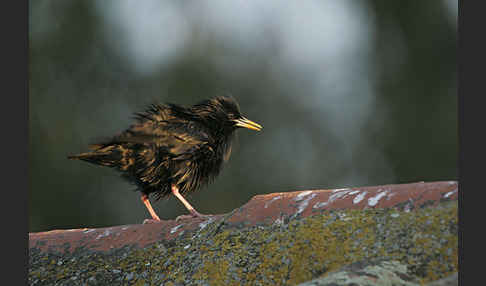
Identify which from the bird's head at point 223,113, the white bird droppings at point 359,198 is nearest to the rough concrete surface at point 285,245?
the white bird droppings at point 359,198

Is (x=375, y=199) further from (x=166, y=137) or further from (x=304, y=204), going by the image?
(x=166, y=137)

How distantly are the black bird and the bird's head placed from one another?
12 cm

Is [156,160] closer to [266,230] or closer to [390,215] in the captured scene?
[266,230]

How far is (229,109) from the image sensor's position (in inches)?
208

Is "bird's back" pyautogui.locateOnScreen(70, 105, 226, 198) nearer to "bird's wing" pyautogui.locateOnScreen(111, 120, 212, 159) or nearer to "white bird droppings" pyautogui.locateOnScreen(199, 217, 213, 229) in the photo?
"bird's wing" pyautogui.locateOnScreen(111, 120, 212, 159)

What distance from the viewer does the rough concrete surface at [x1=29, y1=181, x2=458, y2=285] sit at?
2613 millimetres

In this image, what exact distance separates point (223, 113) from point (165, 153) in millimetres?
846

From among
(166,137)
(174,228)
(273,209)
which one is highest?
(166,137)

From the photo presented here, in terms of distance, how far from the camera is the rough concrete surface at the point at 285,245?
2.61 meters

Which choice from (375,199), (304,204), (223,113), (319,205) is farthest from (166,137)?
(375,199)

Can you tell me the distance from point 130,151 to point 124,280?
5.08 ft

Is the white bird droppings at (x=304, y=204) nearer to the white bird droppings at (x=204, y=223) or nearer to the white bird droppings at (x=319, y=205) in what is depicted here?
the white bird droppings at (x=319, y=205)

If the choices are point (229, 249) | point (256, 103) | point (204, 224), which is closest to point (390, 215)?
point (229, 249)

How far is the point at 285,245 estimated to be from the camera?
2.98 meters
